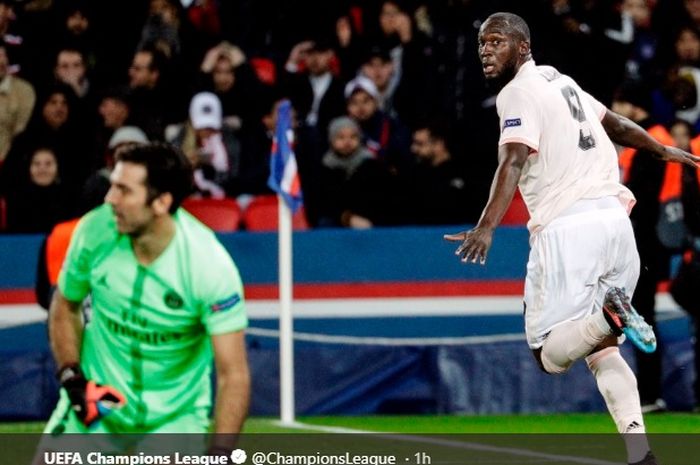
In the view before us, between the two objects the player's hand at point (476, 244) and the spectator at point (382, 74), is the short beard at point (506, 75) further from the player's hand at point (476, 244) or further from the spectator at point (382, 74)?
the spectator at point (382, 74)

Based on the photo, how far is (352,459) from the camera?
9.82 metres

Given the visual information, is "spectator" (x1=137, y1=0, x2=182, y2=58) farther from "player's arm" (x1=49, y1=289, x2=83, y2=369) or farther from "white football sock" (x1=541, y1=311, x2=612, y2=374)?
"player's arm" (x1=49, y1=289, x2=83, y2=369)

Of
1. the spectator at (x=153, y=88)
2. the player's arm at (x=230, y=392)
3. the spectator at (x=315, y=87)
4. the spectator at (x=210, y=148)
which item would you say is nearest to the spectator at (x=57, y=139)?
the spectator at (x=153, y=88)

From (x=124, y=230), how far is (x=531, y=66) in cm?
320

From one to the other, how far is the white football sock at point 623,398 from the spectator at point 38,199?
6.25 metres

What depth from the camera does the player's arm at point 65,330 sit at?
6.17m

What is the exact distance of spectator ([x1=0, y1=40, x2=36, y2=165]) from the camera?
15.4 m

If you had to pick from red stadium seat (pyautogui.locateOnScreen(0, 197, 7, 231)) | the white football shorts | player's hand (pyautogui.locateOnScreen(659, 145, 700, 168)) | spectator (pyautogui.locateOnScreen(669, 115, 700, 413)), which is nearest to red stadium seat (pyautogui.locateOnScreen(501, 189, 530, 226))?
spectator (pyautogui.locateOnScreen(669, 115, 700, 413))

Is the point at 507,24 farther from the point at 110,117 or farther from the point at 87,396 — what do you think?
the point at 110,117

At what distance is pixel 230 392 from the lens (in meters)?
5.89

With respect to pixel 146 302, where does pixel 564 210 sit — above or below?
above

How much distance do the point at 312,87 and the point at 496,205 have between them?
797 centimetres

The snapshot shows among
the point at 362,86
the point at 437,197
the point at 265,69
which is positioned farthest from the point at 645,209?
the point at 265,69

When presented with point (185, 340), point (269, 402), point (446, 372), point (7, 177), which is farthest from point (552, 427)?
point (185, 340)
